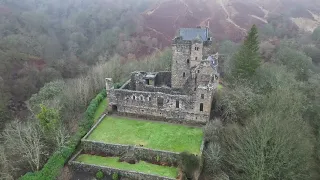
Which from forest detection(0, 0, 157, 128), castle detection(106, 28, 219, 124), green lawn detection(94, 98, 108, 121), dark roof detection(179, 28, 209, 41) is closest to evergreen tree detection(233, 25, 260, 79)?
castle detection(106, 28, 219, 124)

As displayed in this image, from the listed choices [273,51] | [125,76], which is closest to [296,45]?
[273,51]

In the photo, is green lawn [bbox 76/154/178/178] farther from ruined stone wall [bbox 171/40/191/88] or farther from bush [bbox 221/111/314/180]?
ruined stone wall [bbox 171/40/191/88]

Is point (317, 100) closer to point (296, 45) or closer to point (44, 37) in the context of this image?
point (296, 45)

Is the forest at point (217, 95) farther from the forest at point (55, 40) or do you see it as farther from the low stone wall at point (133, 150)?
the low stone wall at point (133, 150)

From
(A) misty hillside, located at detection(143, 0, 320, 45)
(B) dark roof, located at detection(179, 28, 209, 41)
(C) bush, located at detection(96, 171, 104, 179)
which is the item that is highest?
(A) misty hillside, located at detection(143, 0, 320, 45)

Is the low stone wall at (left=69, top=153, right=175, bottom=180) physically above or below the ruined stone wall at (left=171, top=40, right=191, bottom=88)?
below

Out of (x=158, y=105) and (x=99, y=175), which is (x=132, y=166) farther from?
(x=158, y=105)

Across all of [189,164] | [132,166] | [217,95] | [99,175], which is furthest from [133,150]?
[217,95]
